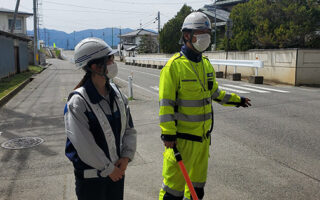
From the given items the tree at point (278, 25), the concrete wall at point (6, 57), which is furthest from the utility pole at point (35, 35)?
the tree at point (278, 25)

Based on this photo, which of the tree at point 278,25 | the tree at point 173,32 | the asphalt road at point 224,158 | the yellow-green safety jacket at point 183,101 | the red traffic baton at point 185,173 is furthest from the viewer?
the tree at point 173,32

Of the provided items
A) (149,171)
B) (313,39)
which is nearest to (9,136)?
(149,171)

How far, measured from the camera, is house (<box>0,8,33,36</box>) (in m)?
48.1

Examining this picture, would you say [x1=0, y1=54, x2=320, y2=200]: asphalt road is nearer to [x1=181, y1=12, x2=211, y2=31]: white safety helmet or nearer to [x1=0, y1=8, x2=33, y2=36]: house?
[x1=181, y1=12, x2=211, y2=31]: white safety helmet

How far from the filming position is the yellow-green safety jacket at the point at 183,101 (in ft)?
9.55

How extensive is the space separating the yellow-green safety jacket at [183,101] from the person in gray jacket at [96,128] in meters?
0.55

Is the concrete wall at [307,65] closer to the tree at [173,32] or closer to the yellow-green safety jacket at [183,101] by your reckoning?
the yellow-green safety jacket at [183,101]

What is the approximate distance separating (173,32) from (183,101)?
37021 mm

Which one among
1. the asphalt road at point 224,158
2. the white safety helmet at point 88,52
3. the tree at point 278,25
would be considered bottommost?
the asphalt road at point 224,158

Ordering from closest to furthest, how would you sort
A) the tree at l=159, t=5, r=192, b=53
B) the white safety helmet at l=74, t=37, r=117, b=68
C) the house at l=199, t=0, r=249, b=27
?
1. the white safety helmet at l=74, t=37, r=117, b=68
2. the tree at l=159, t=5, r=192, b=53
3. the house at l=199, t=0, r=249, b=27

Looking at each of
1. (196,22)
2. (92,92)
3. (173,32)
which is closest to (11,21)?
(173,32)

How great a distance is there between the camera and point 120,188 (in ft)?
8.02

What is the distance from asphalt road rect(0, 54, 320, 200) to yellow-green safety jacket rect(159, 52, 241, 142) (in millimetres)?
1239

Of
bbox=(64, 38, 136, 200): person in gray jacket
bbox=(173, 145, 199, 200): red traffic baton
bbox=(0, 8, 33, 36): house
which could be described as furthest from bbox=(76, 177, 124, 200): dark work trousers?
bbox=(0, 8, 33, 36): house
